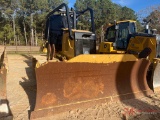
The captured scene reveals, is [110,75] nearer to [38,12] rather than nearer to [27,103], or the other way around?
[27,103]

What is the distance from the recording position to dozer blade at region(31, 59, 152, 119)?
350cm

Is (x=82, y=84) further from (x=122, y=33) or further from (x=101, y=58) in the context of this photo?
(x=122, y=33)

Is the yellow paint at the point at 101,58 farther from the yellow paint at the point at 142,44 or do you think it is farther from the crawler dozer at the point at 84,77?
the yellow paint at the point at 142,44

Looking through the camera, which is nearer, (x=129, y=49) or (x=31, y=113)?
(x=31, y=113)

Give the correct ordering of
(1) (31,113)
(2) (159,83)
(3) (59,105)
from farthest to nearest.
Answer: (2) (159,83) → (3) (59,105) → (1) (31,113)

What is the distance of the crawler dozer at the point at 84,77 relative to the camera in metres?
3.52

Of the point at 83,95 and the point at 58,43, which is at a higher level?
the point at 58,43

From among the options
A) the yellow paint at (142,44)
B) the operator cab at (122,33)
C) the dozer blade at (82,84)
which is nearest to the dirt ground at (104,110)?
the dozer blade at (82,84)

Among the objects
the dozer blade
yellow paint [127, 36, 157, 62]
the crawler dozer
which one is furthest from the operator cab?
the dozer blade

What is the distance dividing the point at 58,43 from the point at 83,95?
2.39 metres

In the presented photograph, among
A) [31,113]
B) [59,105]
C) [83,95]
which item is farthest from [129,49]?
[31,113]

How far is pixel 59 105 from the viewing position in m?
3.64

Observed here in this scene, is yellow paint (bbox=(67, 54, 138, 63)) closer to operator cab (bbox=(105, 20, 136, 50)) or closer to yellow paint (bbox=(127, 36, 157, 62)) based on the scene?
yellow paint (bbox=(127, 36, 157, 62))

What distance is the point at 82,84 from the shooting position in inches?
153
